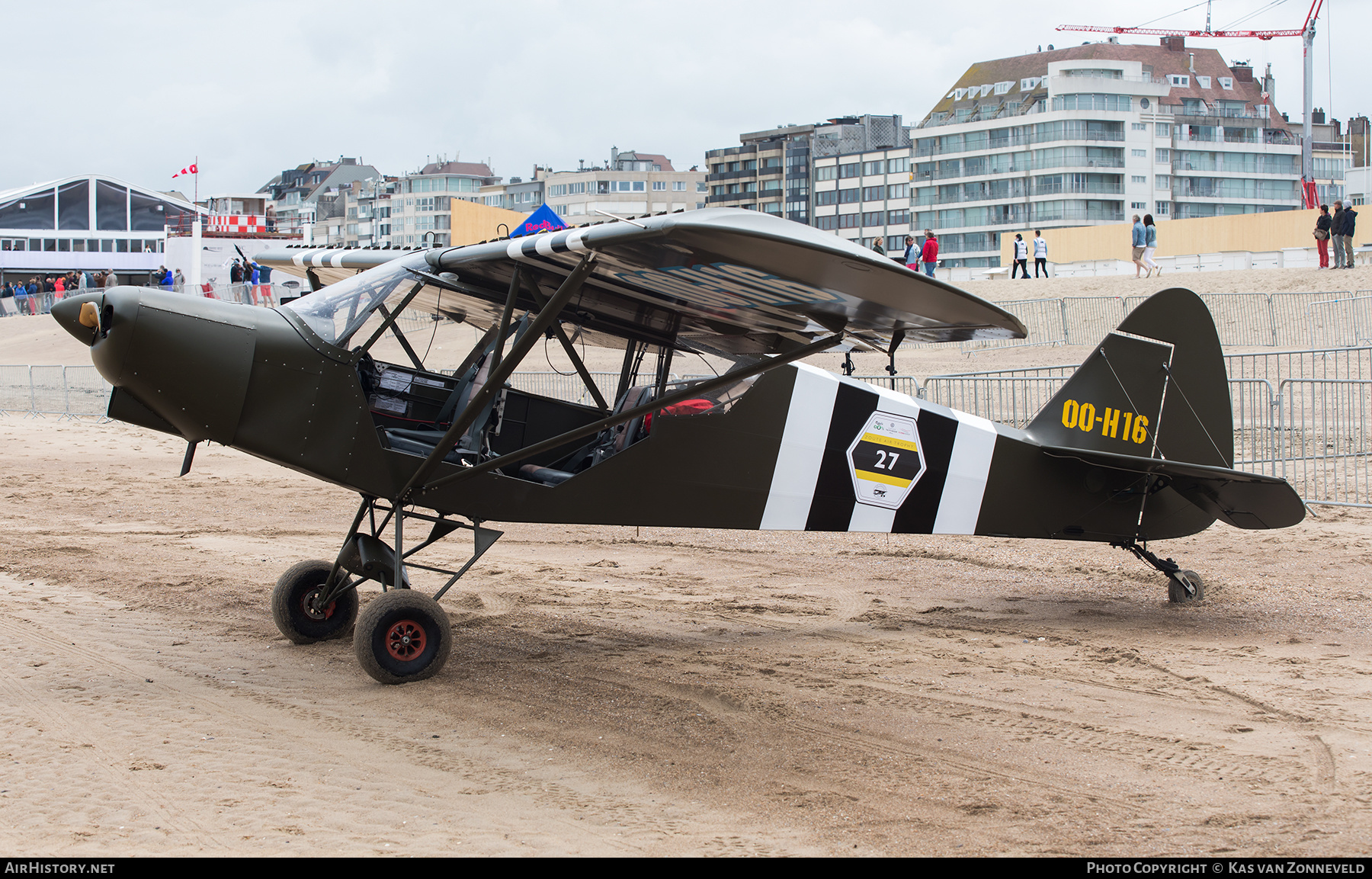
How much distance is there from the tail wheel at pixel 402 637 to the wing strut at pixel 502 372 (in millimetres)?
671

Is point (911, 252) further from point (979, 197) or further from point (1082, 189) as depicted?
point (979, 197)

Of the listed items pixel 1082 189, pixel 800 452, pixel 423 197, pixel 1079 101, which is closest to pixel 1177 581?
pixel 800 452

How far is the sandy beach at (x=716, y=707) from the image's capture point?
4582 mm

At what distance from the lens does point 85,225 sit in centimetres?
8088

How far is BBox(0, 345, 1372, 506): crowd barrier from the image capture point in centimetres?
1338

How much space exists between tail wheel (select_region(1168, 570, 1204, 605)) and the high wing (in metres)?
3.35

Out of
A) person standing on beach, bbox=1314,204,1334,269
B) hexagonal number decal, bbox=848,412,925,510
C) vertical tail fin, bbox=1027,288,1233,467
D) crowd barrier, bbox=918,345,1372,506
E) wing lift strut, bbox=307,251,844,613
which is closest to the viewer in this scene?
wing lift strut, bbox=307,251,844,613

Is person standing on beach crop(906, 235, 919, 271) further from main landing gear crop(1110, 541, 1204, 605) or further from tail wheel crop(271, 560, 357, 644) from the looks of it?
tail wheel crop(271, 560, 357, 644)

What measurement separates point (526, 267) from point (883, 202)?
377ft

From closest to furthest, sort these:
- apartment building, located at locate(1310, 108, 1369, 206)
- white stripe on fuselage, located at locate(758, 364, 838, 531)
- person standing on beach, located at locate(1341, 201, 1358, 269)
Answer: white stripe on fuselage, located at locate(758, 364, 838, 531), person standing on beach, located at locate(1341, 201, 1358, 269), apartment building, located at locate(1310, 108, 1369, 206)

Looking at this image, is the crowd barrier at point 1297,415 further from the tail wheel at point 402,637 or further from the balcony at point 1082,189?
the balcony at point 1082,189

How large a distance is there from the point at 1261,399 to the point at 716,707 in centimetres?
1387

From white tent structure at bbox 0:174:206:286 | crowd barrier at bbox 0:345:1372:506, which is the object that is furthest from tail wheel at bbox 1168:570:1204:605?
white tent structure at bbox 0:174:206:286
